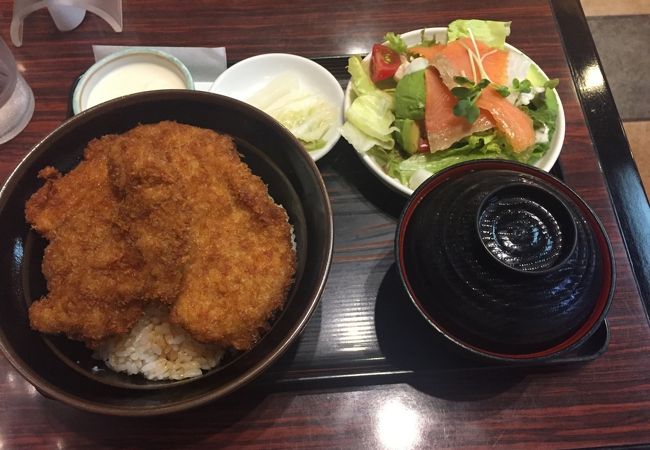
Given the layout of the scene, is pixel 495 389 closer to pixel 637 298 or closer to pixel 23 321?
pixel 637 298

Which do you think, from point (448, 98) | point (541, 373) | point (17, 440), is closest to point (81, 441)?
point (17, 440)

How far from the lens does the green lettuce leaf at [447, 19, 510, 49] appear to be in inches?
78.2

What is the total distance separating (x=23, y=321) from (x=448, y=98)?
1.52 metres

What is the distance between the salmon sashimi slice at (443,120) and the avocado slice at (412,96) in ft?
0.06

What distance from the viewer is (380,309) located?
158 cm

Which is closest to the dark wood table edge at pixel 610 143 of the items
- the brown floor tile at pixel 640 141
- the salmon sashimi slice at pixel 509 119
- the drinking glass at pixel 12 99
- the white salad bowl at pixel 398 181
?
the white salad bowl at pixel 398 181

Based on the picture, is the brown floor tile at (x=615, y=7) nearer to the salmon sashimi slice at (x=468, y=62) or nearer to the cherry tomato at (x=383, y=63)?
the salmon sashimi slice at (x=468, y=62)

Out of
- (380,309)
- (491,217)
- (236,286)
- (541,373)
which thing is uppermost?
(491,217)

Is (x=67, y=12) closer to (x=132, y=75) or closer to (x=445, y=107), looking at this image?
(x=132, y=75)

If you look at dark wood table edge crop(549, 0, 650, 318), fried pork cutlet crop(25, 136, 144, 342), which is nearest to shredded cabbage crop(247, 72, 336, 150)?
fried pork cutlet crop(25, 136, 144, 342)

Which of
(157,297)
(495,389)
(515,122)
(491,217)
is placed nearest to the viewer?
(491,217)

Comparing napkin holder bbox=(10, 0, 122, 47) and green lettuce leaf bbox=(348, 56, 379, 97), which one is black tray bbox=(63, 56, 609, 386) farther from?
napkin holder bbox=(10, 0, 122, 47)

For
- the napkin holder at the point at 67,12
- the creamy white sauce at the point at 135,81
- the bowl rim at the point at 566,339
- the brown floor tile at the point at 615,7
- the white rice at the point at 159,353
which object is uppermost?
the napkin holder at the point at 67,12

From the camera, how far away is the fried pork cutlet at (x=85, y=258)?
1.26 m
